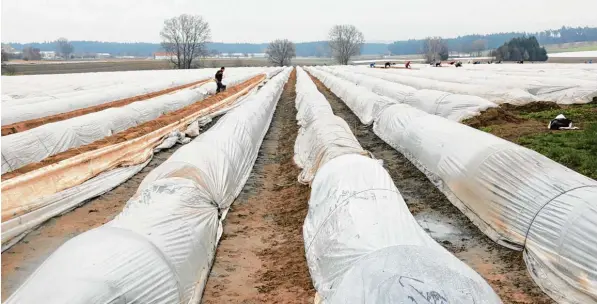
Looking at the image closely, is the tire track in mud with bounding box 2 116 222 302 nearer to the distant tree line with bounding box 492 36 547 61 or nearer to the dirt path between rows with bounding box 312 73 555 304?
the dirt path between rows with bounding box 312 73 555 304

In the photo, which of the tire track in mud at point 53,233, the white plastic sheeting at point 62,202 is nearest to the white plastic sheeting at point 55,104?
the white plastic sheeting at point 62,202

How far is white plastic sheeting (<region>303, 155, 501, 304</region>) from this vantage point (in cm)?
354

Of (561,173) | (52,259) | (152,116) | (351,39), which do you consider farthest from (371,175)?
(351,39)

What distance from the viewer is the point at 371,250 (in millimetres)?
4617

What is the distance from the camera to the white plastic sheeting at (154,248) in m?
3.91

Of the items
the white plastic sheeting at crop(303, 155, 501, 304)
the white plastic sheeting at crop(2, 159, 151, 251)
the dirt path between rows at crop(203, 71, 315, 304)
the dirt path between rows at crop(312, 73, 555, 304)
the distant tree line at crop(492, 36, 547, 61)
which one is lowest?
the dirt path between rows at crop(203, 71, 315, 304)

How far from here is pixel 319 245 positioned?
5789mm

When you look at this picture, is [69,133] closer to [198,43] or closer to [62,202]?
[62,202]

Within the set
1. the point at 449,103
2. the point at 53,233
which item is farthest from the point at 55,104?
the point at 449,103

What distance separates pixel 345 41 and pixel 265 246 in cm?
11701

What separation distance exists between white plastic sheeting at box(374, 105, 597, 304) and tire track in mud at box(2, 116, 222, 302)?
252 inches

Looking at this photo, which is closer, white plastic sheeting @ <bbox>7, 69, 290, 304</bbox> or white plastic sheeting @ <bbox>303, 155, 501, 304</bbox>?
white plastic sheeting @ <bbox>303, 155, 501, 304</bbox>

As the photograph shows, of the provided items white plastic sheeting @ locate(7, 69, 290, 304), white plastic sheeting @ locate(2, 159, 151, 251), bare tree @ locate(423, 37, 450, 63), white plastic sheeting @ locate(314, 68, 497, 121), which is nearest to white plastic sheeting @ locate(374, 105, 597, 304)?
white plastic sheeting @ locate(7, 69, 290, 304)

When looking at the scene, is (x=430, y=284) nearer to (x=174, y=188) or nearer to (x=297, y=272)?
(x=297, y=272)
